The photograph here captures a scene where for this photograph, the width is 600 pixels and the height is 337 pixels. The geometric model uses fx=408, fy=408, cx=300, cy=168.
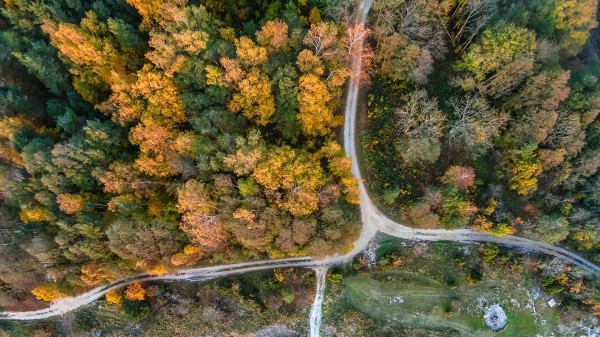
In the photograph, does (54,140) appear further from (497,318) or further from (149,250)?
(497,318)

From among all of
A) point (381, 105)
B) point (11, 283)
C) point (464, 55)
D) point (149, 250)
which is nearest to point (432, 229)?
point (381, 105)

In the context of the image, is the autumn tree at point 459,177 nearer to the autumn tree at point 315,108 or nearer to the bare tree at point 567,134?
the bare tree at point 567,134

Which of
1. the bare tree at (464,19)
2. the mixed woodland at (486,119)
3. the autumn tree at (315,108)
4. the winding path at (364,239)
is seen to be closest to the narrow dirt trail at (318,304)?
the winding path at (364,239)

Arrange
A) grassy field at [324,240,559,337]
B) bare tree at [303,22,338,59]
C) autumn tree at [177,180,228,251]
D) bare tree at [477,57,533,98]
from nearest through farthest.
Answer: autumn tree at [177,180,228,251] < bare tree at [303,22,338,59] < bare tree at [477,57,533,98] < grassy field at [324,240,559,337]

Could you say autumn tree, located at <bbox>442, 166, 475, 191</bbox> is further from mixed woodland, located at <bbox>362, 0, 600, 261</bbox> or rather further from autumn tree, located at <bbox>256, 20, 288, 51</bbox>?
autumn tree, located at <bbox>256, 20, 288, 51</bbox>

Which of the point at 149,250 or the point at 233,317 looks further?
the point at 233,317

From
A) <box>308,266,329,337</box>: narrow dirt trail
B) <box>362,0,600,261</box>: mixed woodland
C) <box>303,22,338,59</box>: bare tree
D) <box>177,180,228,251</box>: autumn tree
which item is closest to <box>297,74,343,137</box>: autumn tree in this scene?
<box>303,22,338,59</box>: bare tree
